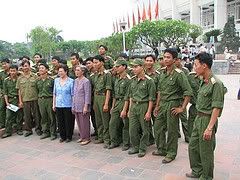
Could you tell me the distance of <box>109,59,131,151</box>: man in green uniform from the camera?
5328mm

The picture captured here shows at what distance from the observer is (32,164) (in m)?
5.02

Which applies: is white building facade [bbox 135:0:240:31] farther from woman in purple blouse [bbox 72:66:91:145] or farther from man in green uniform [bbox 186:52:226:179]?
man in green uniform [bbox 186:52:226:179]

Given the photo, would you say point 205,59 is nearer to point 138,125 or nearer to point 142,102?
point 142,102

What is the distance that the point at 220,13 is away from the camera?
3419 centimetres

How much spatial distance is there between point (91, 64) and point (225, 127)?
9.94 feet

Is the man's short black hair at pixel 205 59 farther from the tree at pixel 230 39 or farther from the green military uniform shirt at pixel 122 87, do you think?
the tree at pixel 230 39

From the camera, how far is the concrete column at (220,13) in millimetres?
34062

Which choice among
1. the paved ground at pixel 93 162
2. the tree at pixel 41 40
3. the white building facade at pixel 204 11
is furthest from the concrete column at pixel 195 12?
the paved ground at pixel 93 162

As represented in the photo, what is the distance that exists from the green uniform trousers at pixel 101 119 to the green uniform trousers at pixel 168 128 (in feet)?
3.63

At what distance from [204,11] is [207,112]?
39136mm


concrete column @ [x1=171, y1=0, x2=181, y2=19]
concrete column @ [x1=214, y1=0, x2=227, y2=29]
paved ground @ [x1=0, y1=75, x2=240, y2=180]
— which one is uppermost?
concrete column @ [x1=171, y1=0, x2=181, y2=19]

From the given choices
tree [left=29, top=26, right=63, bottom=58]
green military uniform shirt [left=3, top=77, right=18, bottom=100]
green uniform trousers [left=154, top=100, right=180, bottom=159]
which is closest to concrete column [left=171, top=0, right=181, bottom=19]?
tree [left=29, top=26, right=63, bottom=58]

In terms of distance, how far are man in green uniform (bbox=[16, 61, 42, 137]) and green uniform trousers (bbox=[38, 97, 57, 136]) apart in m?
0.23

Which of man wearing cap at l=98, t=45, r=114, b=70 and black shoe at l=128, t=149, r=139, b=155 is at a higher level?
man wearing cap at l=98, t=45, r=114, b=70
